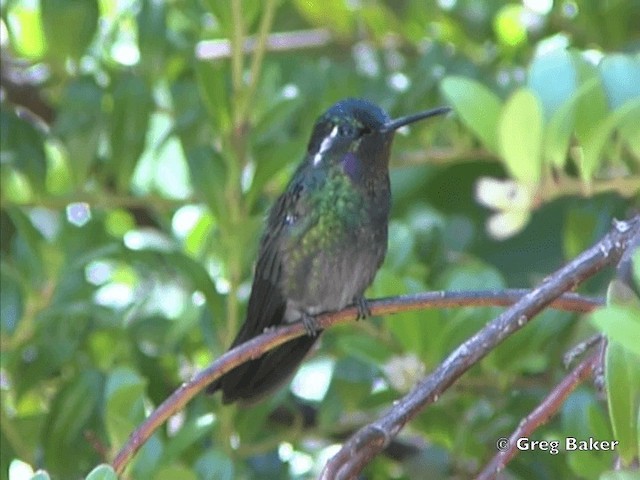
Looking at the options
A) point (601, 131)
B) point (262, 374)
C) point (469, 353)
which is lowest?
point (262, 374)

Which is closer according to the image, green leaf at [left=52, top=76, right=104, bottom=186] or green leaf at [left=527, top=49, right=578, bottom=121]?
green leaf at [left=527, top=49, right=578, bottom=121]

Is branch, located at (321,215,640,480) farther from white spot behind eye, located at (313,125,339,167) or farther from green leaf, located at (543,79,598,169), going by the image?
white spot behind eye, located at (313,125,339,167)

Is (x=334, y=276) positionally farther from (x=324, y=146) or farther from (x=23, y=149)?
(x=23, y=149)

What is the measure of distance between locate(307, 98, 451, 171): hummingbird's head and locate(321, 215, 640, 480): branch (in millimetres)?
941

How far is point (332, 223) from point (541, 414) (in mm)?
1078

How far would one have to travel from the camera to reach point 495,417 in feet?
7.08

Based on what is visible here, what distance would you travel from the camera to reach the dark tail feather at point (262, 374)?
206 centimetres

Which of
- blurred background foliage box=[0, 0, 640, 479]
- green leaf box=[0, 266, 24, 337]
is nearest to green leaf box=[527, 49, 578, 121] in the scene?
blurred background foliage box=[0, 0, 640, 479]

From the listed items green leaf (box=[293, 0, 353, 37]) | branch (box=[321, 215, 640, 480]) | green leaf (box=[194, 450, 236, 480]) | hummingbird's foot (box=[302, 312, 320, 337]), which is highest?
branch (box=[321, 215, 640, 480])

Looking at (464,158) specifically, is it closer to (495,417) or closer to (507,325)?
(495,417)

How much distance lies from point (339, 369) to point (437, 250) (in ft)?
1.30

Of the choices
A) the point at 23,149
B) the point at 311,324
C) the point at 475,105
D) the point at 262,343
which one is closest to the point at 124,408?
the point at 262,343

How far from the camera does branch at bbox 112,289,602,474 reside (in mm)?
1244

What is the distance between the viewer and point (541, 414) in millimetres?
1242
